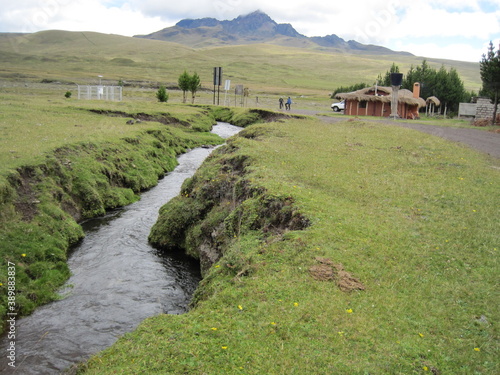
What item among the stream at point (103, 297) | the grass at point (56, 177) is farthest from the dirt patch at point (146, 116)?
the stream at point (103, 297)

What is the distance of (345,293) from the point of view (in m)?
9.20

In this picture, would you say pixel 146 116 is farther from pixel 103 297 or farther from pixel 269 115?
pixel 103 297

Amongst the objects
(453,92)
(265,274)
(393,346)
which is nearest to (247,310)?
(265,274)

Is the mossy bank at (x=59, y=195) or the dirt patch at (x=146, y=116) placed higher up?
the dirt patch at (x=146, y=116)

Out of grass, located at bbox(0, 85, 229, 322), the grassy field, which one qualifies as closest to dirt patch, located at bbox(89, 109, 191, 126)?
grass, located at bbox(0, 85, 229, 322)

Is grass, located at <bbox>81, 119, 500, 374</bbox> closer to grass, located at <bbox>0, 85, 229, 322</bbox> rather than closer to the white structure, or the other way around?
grass, located at <bbox>0, 85, 229, 322</bbox>

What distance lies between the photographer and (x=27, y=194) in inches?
688

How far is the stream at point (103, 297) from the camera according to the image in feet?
34.7

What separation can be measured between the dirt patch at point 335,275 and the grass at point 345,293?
0.39 feet

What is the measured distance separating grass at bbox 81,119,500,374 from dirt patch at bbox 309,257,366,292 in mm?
118

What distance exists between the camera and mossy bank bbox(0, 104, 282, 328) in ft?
45.0

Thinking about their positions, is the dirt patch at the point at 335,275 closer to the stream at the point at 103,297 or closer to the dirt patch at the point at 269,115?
the stream at the point at 103,297

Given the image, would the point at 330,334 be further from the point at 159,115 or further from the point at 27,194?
the point at 159,115

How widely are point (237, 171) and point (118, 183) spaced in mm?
9319
